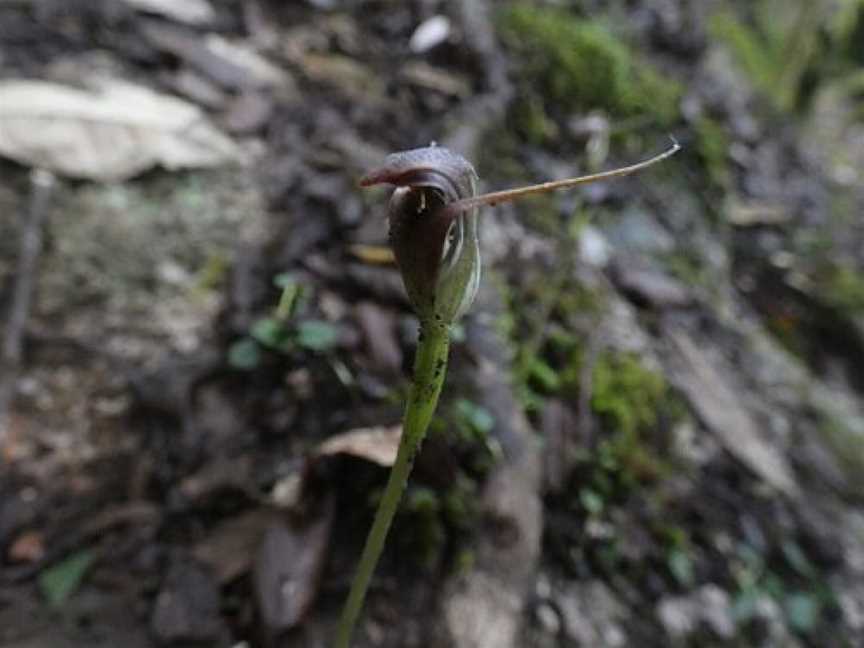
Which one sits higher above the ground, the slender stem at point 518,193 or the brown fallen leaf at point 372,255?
the brown fallen leaf at point 372,255

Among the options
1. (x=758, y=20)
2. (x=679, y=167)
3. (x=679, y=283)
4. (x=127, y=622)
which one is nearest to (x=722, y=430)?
(x=679, y=283)

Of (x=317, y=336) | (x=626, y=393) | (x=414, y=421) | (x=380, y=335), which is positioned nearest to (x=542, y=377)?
(x=626, y=393)

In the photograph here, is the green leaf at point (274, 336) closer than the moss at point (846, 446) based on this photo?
Yes

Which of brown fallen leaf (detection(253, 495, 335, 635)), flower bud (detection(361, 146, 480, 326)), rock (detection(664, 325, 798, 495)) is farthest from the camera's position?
rock (detection(664, 325, 798, 495))

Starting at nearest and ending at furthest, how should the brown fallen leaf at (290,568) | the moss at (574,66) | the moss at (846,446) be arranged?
1. the brown fallen leaf at (290,568)
2. the moss at (846,446)
3. the moss at (574,66)

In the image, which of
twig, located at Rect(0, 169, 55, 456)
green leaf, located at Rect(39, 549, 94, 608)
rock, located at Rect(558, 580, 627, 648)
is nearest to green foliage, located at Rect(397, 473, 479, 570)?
rock, located at Rect(558, 580, 627, 648)

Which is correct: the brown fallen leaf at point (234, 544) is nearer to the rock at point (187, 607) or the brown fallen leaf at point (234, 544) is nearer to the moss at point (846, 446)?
the rock at point (187, 607)

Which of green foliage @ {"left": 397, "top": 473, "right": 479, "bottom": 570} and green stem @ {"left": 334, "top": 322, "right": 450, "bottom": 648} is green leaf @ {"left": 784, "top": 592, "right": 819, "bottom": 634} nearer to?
green foliage @ {"left": 397, "top": 473, "right": 479, "bottom": 570}

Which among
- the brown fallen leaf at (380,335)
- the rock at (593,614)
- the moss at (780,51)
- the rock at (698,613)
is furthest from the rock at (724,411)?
the moss at (780,51)
